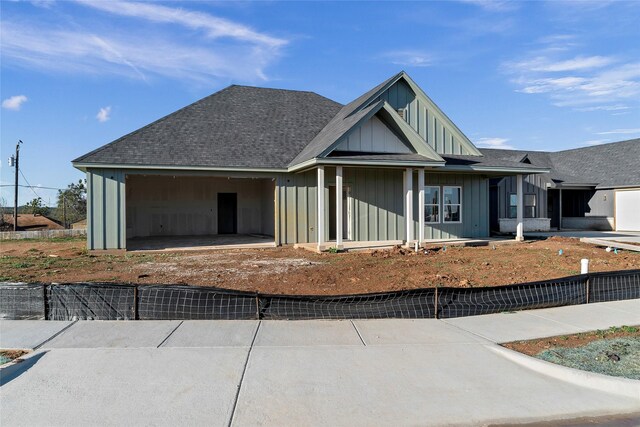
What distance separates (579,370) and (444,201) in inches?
570

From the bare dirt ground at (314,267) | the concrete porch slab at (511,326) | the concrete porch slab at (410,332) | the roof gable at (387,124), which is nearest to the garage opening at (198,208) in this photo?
the bare dirt ground at (314,267)

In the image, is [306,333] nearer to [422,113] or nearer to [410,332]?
[410,332]

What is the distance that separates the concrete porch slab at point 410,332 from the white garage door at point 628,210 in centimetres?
2440

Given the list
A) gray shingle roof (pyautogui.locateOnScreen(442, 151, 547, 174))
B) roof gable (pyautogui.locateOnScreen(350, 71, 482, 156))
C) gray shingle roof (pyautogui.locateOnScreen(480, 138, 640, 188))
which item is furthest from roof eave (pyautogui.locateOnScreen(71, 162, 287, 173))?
→ gray shingle roof (pyautogui.locateOnScreen(480, 138, 640, 188))

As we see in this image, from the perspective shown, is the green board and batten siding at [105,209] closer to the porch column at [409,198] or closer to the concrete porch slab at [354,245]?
the concrete porch slab at [354,245]

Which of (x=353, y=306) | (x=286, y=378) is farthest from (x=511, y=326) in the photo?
(x=286, y=378)

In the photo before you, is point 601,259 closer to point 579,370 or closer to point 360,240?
point 360,240

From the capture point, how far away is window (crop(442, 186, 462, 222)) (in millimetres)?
19000

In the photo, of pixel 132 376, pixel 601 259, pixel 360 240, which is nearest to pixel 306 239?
pixel 360 240

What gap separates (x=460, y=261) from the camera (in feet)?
40.9

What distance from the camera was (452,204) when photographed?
19.1 meters

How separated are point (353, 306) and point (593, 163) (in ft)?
96.3

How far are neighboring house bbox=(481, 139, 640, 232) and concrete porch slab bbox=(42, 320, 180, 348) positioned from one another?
20065mm

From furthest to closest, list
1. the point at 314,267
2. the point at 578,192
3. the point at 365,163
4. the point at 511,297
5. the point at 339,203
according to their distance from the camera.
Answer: the point at 578,192 < the point at 339,203 < the point at 365,163 < the point at 314,267 < the point at 511,297
